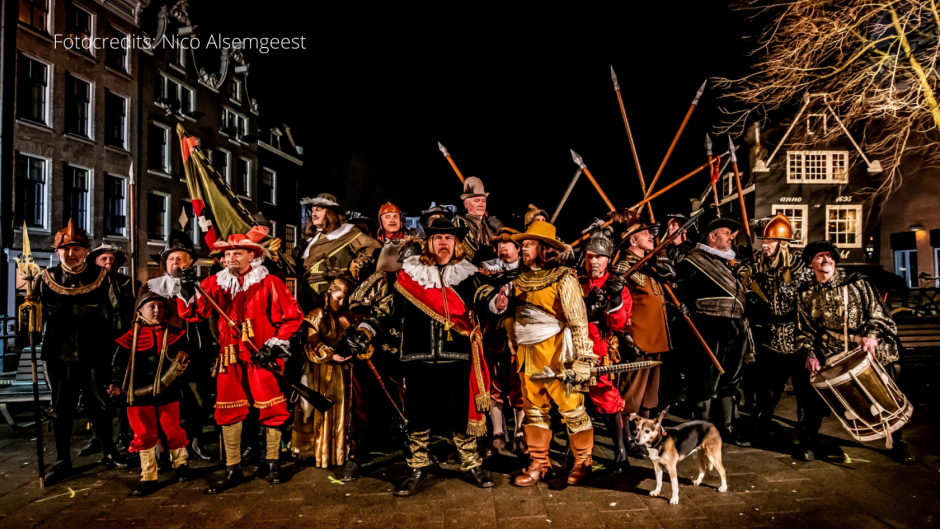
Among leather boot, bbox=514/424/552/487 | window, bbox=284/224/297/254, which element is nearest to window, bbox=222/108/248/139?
window, bbox=284/224/297/254

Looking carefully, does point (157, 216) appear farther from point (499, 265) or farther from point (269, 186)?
point (499, 265)

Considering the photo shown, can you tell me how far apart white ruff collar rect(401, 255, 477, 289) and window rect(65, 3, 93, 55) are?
18.5 metres

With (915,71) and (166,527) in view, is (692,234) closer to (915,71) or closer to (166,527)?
(915,71)

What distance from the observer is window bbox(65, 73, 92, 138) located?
16312mm

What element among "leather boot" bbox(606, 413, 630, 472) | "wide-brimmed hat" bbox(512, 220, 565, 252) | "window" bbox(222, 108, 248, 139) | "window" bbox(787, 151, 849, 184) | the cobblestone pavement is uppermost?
"window" bbox(222, 108, 248, 139)

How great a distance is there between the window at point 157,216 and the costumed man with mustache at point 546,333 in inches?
Result: 778

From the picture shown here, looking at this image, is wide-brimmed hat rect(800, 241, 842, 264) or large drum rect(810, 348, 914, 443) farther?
wide-brimmed hat rect(800, 241, 842, 264)

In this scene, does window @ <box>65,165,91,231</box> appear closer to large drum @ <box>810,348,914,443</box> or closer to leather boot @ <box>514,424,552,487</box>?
leather boot @ <box>514,424,552,487</box>

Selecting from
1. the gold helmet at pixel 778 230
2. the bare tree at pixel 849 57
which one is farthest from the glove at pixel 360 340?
the bare tree at pixel 849 57

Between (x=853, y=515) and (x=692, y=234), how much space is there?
19.1 ft

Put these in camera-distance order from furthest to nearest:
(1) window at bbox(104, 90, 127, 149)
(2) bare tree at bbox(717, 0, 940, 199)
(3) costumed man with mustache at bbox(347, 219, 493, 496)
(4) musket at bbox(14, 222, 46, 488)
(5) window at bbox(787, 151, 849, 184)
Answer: (5) window at bbox(787, 151, 849, 184), (1) window at bbox(104, 90, 127, 149), (2) bare tree at bbox(717, 0, 940, 199), (4) musket at bbox(14, 222, 46, 488), (3) costumed man with mustache at bbox(347, 219, 493, 496)

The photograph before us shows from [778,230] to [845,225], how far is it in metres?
19.5

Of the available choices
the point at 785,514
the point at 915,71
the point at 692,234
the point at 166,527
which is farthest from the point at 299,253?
the point at 915,71

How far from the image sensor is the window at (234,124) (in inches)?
955
